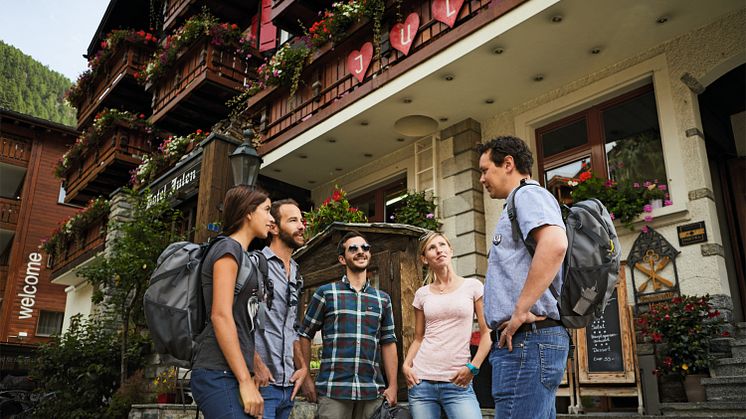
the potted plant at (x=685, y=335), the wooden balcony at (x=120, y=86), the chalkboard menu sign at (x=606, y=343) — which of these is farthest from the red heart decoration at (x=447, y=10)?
the wooden balcony at (x=120, y=86)

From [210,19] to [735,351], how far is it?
14679 millimetres

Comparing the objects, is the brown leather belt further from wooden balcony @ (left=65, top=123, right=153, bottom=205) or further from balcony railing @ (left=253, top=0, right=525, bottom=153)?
wooden balcony @ (left=65, top=123, right=153, bottom=205)

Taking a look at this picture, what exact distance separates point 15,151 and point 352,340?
97.6 feet

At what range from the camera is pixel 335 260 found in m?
8.62

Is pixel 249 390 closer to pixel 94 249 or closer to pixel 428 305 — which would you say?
pixel 428 305

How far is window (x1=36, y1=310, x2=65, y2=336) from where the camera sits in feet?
90.0

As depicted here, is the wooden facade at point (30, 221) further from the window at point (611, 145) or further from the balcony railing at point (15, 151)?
the window at point (611, 145)

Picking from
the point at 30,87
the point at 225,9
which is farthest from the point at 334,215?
the point at 30,87

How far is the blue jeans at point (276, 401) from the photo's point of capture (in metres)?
3.10

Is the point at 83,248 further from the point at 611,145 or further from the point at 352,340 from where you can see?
the point at 352,340

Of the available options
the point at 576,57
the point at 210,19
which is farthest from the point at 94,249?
the point at 576,57

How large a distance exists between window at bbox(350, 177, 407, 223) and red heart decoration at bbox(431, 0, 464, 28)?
12.6ft

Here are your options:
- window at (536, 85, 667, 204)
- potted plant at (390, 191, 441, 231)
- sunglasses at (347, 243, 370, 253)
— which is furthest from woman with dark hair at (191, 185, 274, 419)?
potted plant at (390, 191, 441, 231)

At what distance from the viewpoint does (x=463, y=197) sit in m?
10.2
